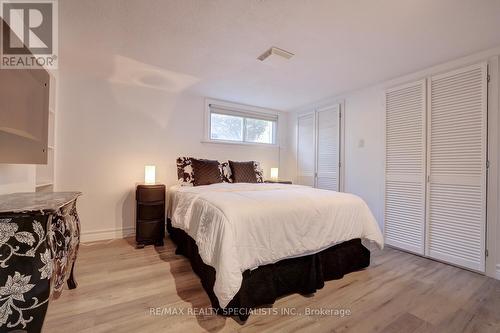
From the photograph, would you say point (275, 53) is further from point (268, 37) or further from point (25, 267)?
point (25, 267)

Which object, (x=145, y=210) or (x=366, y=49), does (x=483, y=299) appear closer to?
(x=366, y=49)

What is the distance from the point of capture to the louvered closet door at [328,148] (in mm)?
3588

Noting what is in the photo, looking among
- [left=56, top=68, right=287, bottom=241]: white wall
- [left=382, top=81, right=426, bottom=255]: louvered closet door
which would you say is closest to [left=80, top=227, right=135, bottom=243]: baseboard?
[left=56, top=68, right=287, bottom=241]: white wall

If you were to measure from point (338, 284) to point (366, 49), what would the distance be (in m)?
2.21

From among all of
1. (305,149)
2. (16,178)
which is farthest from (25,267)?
(305,149)

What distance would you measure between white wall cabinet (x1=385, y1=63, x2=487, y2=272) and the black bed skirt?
953 millimetres

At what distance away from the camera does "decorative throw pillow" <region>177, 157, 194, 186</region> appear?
3.14 m

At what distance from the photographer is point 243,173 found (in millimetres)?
3428

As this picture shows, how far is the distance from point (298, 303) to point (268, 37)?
2201 millimetres

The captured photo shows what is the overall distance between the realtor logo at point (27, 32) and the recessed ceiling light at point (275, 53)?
1693mm

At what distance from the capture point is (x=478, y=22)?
68.8 inches

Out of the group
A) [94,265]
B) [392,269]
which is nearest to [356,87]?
[392,269]

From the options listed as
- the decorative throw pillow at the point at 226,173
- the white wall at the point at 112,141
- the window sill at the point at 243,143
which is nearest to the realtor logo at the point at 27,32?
the white wall at the point at 112,141

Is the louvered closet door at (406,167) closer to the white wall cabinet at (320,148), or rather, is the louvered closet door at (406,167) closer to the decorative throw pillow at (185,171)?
the white wall cabinet at (320,148)
